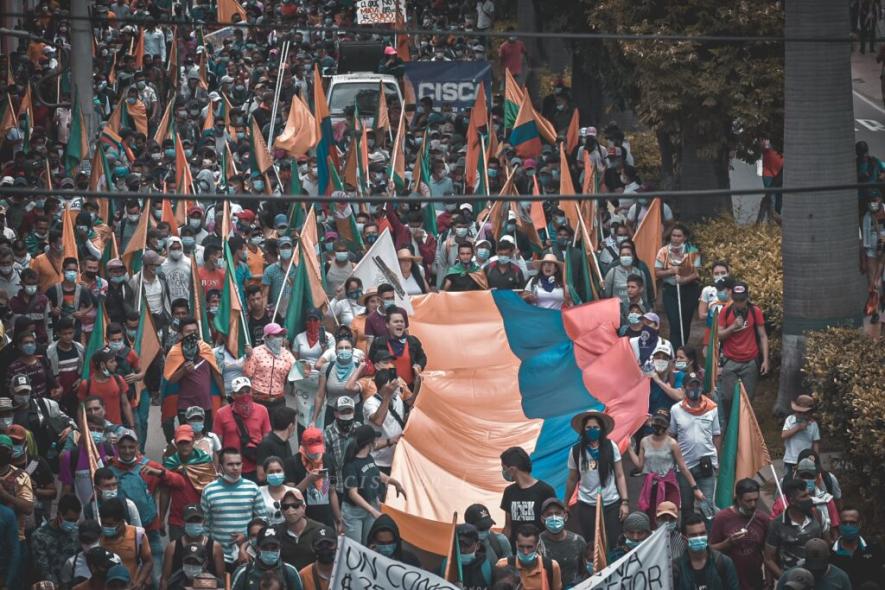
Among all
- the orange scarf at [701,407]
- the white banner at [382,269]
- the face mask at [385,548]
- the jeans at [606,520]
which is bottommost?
the jeans at [606,520]

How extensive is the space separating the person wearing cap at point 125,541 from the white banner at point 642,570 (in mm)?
2825

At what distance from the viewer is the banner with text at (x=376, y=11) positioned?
38906 millimetres

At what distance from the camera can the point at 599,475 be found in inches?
500

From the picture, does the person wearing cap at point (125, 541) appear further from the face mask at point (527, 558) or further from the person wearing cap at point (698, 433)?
the person wearing cap at point (698, 433)

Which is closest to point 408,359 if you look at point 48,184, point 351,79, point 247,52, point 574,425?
point 574,425

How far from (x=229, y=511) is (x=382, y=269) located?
6.84 metres

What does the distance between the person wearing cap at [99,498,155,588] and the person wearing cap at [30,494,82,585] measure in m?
0.20

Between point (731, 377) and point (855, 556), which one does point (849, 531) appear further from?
point (731, 377)

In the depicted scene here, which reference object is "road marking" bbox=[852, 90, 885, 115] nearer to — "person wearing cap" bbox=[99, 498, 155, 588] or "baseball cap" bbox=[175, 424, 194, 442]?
"baseball cap" bbox=[175, 424, 194, 442]

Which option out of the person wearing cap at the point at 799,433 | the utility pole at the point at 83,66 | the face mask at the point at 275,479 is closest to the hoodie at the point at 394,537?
the face mask at the point at 275,479

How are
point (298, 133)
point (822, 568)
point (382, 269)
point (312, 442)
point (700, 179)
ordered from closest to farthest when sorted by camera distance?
point (822, 568)
point (312, 442)
point (382, 269)
point (700, 179)
point (298, 133)

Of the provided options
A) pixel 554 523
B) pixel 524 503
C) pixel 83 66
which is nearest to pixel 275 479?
pixel 524 503

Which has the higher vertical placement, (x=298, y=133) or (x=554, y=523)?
(x=298, y=133)

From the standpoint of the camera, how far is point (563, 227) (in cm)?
1970
